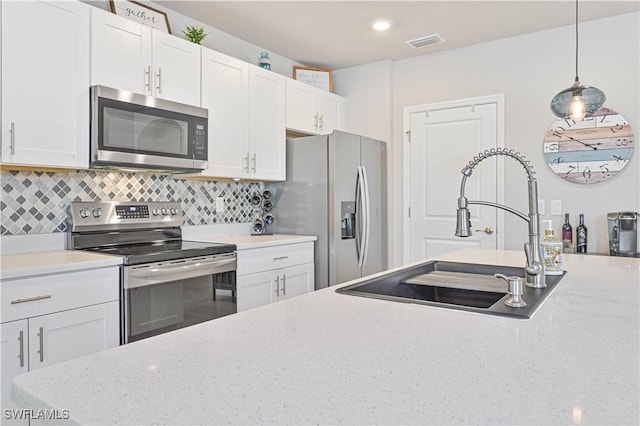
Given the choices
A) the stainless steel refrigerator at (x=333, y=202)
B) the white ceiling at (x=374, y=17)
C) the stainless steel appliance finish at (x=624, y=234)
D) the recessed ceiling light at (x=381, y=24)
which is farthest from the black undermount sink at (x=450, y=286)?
the recessed ceiling light at (x=381, y=24)

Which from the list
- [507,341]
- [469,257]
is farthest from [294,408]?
[469,257]

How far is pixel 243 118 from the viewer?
130 inches

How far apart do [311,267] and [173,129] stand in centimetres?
148

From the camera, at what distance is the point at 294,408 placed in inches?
24.1

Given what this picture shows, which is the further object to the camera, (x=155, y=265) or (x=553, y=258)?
(x=155, y=265)

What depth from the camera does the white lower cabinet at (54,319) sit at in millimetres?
1759

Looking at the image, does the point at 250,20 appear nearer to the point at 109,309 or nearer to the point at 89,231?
the point at 89,231

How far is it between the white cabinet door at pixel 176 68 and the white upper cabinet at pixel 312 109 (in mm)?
979

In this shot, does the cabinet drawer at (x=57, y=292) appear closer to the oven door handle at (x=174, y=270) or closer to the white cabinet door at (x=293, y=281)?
the oven door handle at (x=174, y=270)

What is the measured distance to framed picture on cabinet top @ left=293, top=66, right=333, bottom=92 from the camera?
165 inches

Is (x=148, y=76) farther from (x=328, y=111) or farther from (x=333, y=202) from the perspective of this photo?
(x=328, y=111)

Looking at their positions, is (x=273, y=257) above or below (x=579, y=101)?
below

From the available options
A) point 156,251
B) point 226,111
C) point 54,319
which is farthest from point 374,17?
point 54,319

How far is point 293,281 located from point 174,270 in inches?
43.6
